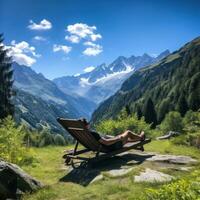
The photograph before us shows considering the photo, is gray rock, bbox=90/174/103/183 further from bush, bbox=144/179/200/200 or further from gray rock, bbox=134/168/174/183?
bush, bbox=144/179/200/200

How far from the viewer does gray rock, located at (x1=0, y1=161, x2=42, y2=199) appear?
33.2ft

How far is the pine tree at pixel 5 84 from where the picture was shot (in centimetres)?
6856

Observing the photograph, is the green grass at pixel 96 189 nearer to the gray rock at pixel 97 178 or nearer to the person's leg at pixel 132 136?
the gray rock at pixel 97 178

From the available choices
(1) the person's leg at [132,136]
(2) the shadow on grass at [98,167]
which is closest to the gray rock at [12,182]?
(2) the shadow on grass at [98,167]

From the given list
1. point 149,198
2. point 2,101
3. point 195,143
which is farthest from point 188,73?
point 149,198

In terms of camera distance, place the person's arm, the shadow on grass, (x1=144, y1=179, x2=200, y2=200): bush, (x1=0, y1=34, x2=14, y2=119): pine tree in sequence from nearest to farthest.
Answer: (x1=144, y1=179, x2=200, y2=200): bush → the shadow on grass → the person's arm → (x1=0, y1=34, x2=14, y2=119): pine tree

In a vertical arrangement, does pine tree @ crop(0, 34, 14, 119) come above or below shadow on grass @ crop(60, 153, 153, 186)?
above

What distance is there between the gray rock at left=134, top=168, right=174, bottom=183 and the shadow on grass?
1.58 metres

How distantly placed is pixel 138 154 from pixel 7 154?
205 inches

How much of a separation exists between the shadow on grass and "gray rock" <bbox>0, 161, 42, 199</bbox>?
1.78 m

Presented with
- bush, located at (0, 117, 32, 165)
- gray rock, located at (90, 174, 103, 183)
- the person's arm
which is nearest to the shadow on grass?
gray rock, located at (90, 174, 103, 183)

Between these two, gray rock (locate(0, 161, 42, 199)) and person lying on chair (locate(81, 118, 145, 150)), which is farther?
person lying on chair (locate(81, 118, 145, 150))

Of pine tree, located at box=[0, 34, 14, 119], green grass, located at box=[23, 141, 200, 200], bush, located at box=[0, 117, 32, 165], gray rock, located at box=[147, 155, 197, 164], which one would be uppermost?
pine tree, located at box=[0, 34, 14, 119]

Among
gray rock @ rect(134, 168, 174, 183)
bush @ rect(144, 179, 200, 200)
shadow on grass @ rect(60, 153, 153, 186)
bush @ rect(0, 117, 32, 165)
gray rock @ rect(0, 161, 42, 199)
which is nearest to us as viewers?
bush @ rect(144, 179, 200, 200)
